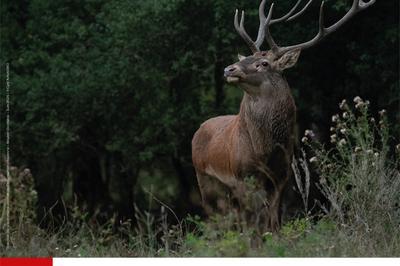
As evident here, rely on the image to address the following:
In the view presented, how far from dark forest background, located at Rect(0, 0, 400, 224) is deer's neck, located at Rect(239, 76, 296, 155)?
4.80 meters

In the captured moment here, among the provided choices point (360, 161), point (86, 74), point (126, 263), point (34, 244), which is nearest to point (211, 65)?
point (86, 74)

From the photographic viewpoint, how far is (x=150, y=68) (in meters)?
15.4

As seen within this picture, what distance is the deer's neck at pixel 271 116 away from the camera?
962 cm

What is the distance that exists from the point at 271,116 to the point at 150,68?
19.3 feet

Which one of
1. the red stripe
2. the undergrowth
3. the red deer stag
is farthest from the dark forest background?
the red stripe

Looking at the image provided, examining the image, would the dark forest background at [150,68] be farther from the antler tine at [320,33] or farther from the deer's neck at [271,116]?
the deer's neck at [271,116]

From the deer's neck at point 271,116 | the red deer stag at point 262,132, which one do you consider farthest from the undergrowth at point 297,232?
the deer's neck at point 271,116

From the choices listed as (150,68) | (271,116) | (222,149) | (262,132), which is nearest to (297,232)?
(262,132)

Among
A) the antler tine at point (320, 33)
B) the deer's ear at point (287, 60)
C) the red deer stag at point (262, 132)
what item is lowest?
the red deer stag at point (262, 132)

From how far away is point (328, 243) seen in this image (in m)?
7.14

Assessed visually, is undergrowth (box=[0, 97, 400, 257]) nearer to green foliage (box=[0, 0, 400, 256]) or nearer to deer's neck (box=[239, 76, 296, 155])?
deer's neck (box=[239, 76, 296, 155])

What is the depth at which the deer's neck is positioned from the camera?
9.62m

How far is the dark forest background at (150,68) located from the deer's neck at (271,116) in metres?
4.80

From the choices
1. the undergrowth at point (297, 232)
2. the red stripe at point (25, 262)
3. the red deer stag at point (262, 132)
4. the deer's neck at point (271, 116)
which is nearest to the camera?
A: the red stripe at point (25, 262)
